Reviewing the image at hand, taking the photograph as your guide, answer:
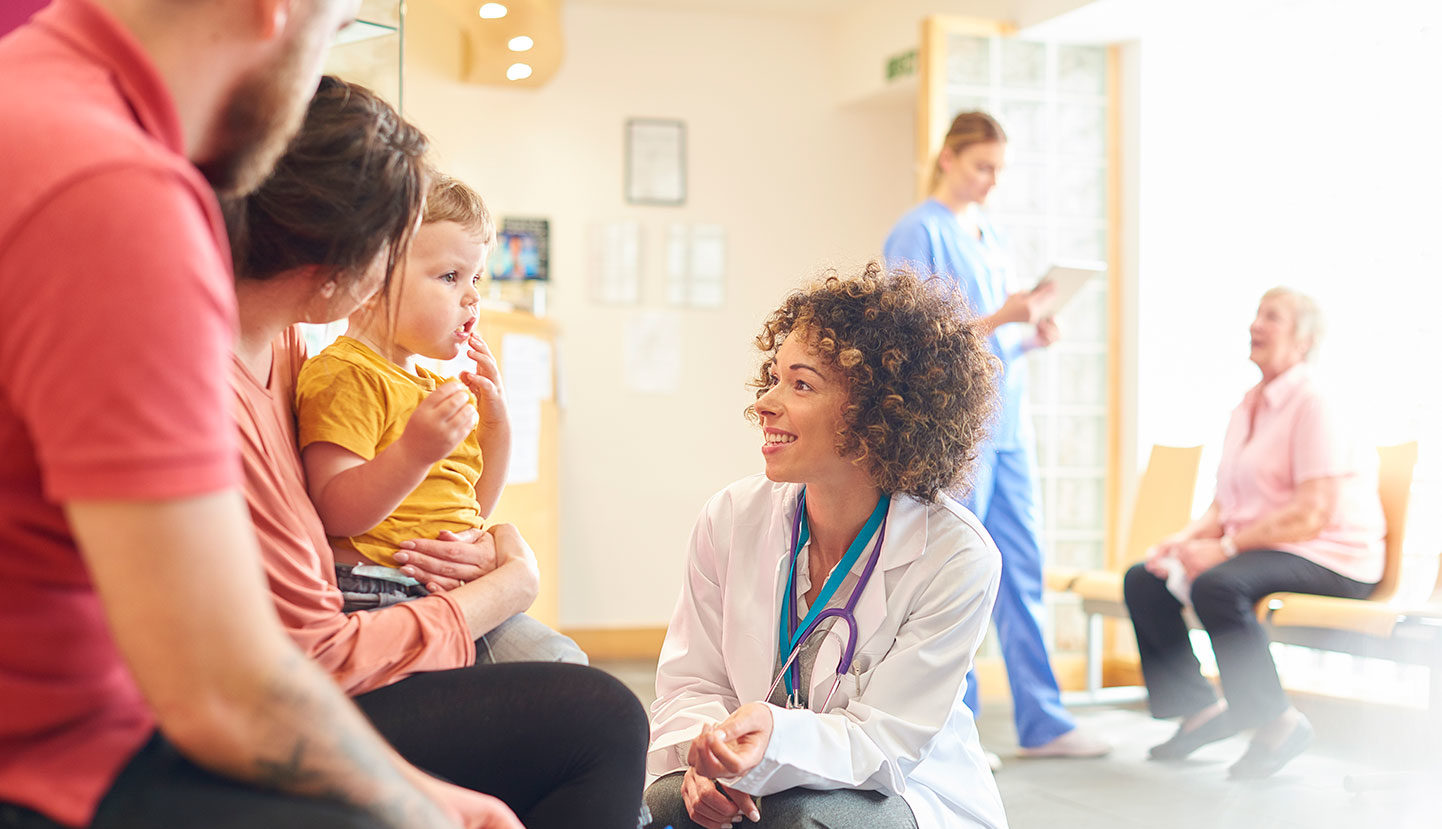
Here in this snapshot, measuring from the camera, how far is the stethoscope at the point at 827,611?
1700 mm

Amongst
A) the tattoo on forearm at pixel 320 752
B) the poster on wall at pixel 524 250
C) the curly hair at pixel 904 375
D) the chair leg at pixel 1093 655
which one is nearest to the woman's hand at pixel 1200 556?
the chair leg at pixel 1093 655

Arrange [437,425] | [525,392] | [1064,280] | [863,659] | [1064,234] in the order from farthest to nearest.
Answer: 1. [1064,234]
2. [525,392]
3. [1064,280]
4. [863,659]
5. [437,425]

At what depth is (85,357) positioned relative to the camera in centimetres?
68

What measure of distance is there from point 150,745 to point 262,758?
3.5 inches

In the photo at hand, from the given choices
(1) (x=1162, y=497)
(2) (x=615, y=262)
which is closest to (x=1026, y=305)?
(1) (x=1162, y=497)

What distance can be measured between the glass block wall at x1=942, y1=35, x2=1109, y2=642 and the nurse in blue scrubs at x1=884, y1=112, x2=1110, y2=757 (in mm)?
1103

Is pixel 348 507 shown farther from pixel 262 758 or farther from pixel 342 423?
pixel 262 758

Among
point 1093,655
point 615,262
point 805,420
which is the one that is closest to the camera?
point 805,420

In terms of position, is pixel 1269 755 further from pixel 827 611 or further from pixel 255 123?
pixel 255 123

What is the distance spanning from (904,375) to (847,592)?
316mm

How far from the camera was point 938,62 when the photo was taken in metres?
4.66

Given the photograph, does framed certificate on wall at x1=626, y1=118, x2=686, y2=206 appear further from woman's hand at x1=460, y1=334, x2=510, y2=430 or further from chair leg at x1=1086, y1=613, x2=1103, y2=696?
woman's hand at x1=460, y1=334, x2=510, y2=430

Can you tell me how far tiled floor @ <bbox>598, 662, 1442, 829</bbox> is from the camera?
3.10 metres

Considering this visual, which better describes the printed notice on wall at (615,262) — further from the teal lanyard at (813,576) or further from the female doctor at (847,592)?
the teal lanyard at (813,576)
